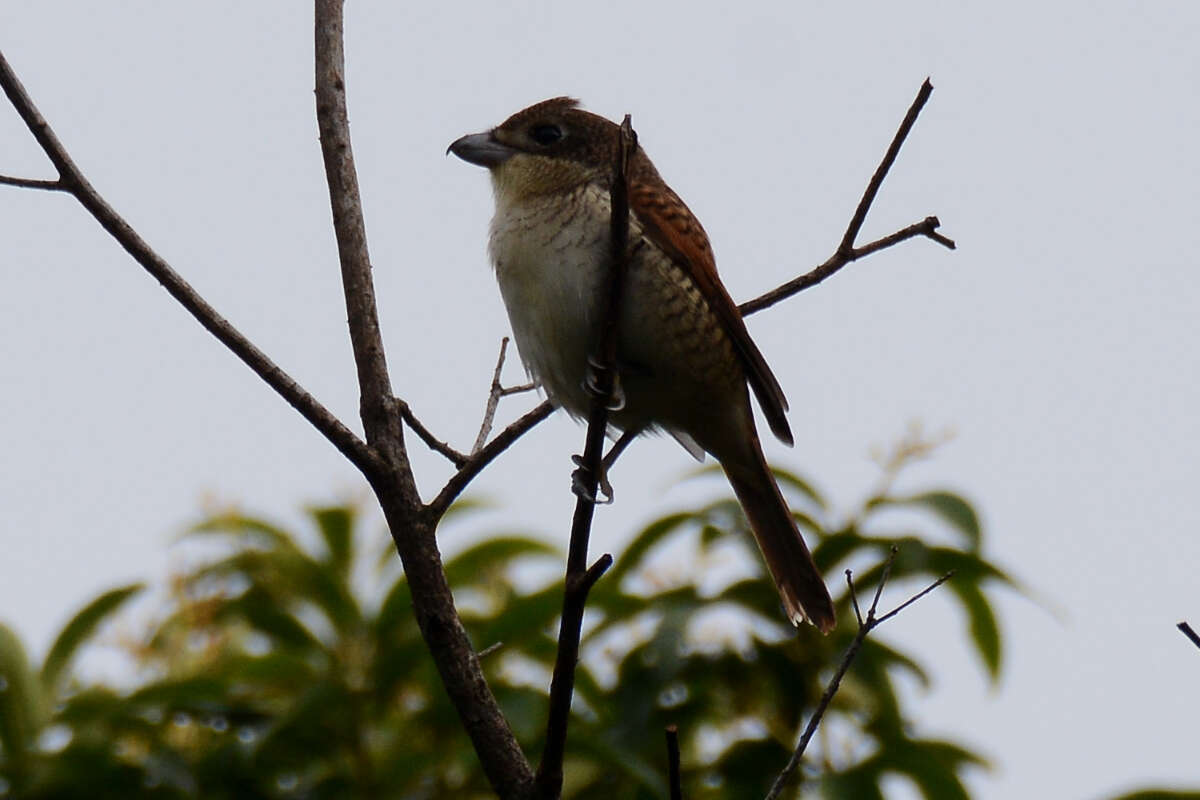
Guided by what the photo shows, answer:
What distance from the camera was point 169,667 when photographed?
489cm

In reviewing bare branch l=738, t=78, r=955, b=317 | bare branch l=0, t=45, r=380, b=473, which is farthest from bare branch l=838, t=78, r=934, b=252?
bare branch l=0, t=45, r=380, b=473

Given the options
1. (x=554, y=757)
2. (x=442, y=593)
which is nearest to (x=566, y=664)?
(x=554, y=757)

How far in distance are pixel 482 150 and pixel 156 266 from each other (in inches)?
75.8

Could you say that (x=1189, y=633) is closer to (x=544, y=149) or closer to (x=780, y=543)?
(x=780, y=543)

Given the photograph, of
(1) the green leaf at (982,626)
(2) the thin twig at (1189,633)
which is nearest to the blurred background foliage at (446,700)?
(1) the green leaf at (982,626)

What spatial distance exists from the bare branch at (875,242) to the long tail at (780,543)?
96 cm

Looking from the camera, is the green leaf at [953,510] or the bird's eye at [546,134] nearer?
the green leaf at [953,510]

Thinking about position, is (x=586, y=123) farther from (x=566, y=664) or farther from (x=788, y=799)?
(x=566, y=664)

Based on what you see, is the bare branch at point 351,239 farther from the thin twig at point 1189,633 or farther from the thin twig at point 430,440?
the thin twig at point 1189,633

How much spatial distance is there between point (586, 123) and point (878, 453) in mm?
1329

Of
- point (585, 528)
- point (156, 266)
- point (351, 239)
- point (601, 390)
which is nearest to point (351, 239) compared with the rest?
point (351, 239)

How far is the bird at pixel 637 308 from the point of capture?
3969mm

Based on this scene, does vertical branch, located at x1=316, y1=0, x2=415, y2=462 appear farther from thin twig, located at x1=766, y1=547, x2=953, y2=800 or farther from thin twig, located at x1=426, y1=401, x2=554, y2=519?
thin twig, located at x1=766, y1=547, x2=953, y2=800

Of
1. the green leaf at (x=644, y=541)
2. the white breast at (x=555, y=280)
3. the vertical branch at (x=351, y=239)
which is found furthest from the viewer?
the green leaf at (x=644, y=541)
